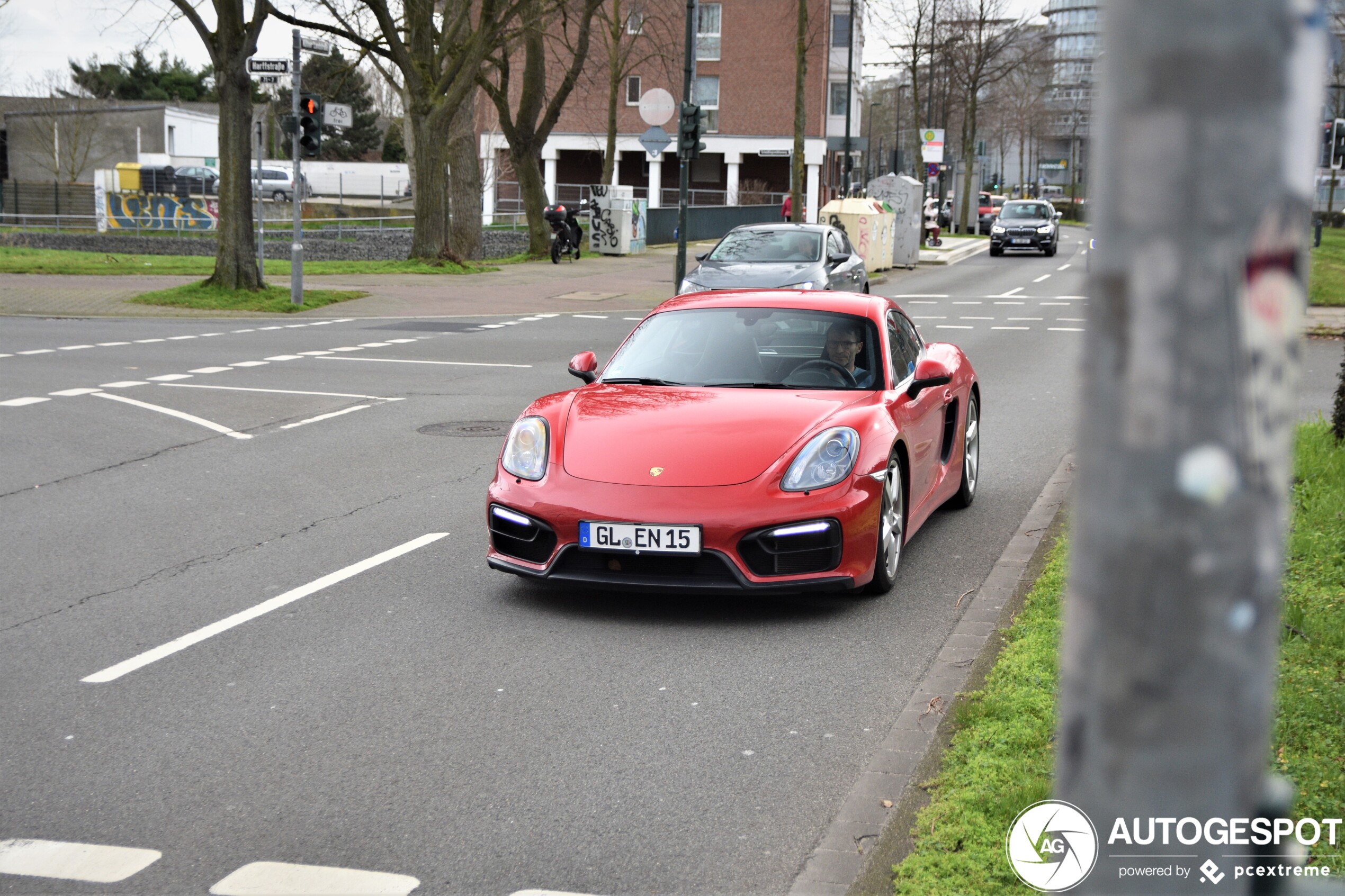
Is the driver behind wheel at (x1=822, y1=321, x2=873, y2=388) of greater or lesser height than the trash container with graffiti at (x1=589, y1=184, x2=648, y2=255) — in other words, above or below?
below

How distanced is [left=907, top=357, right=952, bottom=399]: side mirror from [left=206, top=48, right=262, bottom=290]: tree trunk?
63.0ft

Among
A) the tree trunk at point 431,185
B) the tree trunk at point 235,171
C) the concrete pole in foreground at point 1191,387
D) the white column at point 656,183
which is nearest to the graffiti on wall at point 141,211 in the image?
the tree trunk at point 431,185

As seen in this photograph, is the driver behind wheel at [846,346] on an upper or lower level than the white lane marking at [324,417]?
upper

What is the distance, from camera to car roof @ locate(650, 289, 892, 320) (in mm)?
7914

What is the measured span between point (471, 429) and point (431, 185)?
71.4 ft

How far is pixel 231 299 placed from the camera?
81.1 ft

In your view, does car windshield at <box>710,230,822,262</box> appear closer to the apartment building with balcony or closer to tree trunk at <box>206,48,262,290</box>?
tree trunk at <box>206,48,262,290</box>

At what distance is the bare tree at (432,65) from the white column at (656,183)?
36443 millimetres

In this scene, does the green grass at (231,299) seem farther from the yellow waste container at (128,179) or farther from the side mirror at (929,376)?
the yellow waste container at (128,179)

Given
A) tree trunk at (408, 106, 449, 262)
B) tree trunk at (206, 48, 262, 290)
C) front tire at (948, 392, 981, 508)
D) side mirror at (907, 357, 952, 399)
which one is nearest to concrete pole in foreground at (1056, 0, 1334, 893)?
side mirror at (907, 357, 952, 399)

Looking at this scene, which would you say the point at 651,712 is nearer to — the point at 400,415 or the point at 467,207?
the point at 400,415

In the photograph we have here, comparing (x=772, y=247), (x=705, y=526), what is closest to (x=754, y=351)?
(x=705, y=526)

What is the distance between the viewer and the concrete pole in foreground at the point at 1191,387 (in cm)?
111

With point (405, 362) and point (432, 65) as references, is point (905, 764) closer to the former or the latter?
point (405, 362)
